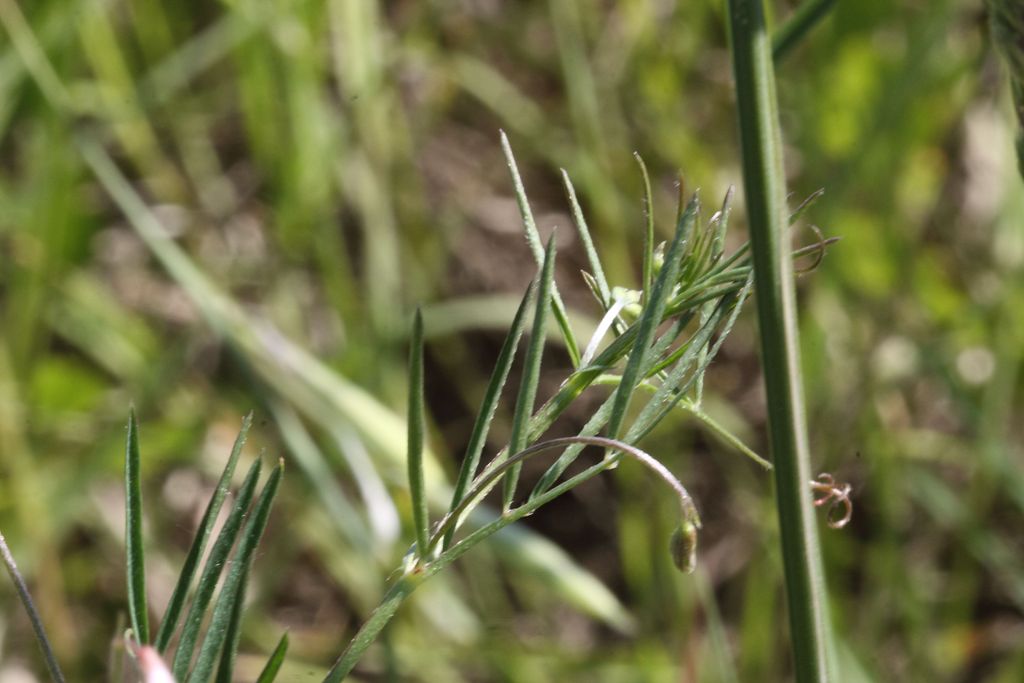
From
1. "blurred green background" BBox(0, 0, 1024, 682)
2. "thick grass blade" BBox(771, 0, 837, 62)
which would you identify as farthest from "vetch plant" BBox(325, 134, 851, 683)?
"blurred green background" BBox(0, 0, 1024, 682)

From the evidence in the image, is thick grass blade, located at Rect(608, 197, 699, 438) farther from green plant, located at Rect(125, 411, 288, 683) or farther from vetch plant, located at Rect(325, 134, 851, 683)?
green plant, located at Rect(125, 411, 288, 683)

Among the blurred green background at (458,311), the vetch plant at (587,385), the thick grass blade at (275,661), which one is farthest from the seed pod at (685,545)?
the blurred green background at (458,311)

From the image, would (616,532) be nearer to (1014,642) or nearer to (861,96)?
(1014,642)

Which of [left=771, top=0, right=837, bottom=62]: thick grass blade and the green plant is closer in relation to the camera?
the green plant

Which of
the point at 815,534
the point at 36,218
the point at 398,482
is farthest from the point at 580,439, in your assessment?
the point at 36,218

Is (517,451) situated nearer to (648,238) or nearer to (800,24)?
(648,238)
